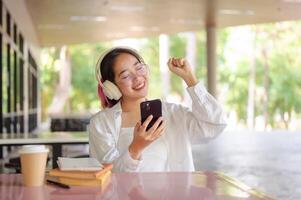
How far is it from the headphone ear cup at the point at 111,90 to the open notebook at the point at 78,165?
0.37 m

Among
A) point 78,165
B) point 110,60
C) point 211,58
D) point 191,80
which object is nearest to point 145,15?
point 211,58

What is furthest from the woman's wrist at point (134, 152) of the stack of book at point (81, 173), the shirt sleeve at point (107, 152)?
the stack of book at point (81, 173)

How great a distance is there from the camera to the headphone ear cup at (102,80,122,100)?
6.45ft

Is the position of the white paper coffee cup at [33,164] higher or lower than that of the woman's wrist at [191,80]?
lower

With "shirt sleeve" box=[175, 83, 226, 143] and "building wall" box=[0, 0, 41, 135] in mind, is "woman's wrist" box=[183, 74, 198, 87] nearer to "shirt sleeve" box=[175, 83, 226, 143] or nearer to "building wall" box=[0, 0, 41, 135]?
"shirt sleeve" box=[175, 83, 226, 143]

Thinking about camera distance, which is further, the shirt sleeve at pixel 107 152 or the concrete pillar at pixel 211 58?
the concrete pillar at pixel 211 58

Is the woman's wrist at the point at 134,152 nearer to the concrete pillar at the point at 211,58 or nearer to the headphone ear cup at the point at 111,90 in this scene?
the headphone ear cup at the point at 111,90

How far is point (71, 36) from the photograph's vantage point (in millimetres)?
17406

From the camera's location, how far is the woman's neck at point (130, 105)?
1.99 metres

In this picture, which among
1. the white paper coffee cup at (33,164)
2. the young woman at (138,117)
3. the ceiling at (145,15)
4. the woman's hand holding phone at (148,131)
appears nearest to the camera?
the white paper coffee cup at (33,164)

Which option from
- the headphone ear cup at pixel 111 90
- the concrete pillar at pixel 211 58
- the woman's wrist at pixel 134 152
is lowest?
the woman's wrist at pixel 134 152

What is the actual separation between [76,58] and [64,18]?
18643 millimetres

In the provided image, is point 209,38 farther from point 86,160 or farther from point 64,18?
point 86,160

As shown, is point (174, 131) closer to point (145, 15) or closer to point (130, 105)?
point (130, 105)
